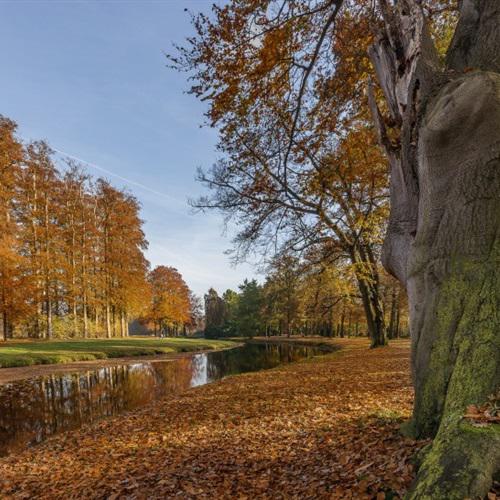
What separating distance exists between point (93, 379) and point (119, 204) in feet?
69.6

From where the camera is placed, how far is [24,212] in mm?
26172

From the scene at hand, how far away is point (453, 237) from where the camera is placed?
341 centimetres

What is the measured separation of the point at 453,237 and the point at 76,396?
13414mm

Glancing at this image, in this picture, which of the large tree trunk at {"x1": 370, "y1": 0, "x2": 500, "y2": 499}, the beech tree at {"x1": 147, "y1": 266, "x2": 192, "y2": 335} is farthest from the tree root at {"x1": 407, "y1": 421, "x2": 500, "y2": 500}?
the beech tree at {"x1": 147, "y1": 266, "x2": 192, "y2": 335}

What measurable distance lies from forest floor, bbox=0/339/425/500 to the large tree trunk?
0.81 m

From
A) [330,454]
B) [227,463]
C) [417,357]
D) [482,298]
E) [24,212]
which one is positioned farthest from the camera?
[24,212]

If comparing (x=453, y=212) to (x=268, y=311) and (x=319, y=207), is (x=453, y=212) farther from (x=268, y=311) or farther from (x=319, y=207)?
(x=268, y=311)

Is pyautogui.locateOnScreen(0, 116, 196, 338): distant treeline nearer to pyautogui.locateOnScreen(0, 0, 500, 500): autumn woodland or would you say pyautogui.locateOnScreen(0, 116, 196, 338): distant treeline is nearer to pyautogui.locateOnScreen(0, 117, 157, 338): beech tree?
pyautogui.locateOnScreen(0, 117, 157, 338): beech tree

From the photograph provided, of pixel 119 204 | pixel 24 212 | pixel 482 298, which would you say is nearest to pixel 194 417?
pixel 482 298

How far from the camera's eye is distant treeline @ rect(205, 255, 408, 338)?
19.0 meters

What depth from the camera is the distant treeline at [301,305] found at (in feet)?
62.2

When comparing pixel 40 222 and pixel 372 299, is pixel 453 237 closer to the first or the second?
pixel 372 299

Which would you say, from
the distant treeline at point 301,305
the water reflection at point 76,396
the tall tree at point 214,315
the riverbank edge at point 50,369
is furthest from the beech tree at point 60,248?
the tall tree at point 214,315

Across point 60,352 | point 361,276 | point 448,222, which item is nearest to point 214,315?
point 60,352
